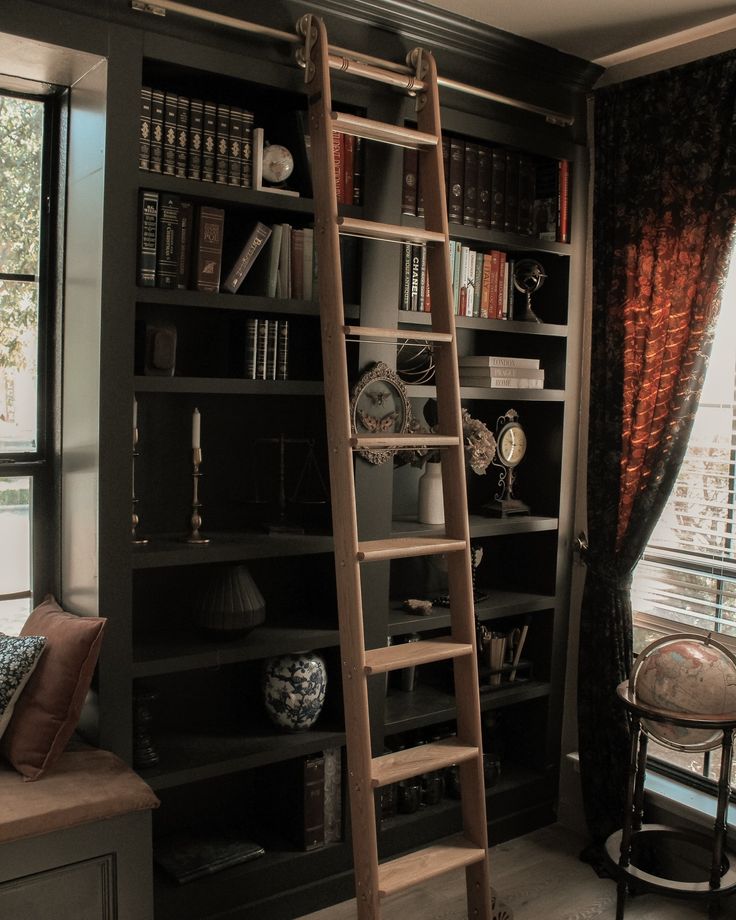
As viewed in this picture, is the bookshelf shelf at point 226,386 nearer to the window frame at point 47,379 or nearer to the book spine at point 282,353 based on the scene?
the book spine at point 282,353

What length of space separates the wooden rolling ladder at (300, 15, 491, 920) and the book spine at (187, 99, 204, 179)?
0.30 meters

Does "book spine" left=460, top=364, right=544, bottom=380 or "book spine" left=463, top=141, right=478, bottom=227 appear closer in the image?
"book spine" left=463, top=141, right=478, bottom=227

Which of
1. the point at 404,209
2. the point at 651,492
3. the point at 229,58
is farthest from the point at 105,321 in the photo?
the point at 651,492

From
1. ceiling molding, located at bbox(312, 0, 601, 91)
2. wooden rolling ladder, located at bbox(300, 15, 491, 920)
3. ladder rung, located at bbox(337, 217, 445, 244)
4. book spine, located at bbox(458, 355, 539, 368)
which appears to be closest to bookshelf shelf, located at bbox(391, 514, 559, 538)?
wooden rolling ladder, located at bbox(300, 15, 491, 920)

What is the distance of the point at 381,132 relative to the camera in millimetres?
2594

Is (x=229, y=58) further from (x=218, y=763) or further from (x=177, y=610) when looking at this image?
(x=218, y=763)

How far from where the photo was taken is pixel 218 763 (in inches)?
103

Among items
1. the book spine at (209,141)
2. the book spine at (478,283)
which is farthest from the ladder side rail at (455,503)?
the book spine at (209,141)

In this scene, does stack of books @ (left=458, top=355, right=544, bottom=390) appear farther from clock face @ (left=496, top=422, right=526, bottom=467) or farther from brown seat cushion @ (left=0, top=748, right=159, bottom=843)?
brown seat cushion @ (left=0, top=748, right=159, bottom=843)

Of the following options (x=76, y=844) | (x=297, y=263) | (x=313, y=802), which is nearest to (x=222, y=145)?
(x=297, y=263)

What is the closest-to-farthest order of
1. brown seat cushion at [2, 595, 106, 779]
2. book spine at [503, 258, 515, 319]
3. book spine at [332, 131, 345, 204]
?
brown seat cushion at [2, 595, 106, 779]
book spine at [332, 131, 345, 204]
book spine at [503, 258, 515, 319]

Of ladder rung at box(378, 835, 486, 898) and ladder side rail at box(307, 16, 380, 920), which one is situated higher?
ladder side rail at box(307, 16, 380, 920)

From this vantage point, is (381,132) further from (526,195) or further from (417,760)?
(417,760)

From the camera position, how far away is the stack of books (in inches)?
126
